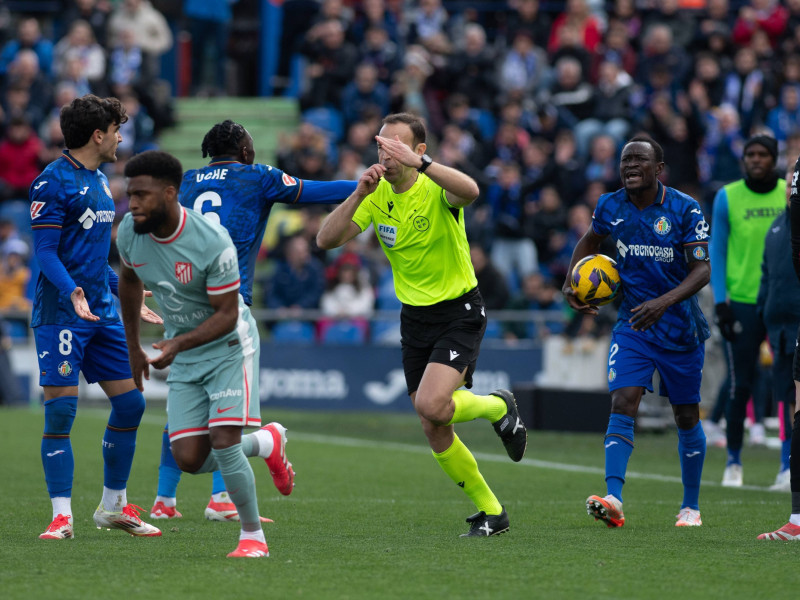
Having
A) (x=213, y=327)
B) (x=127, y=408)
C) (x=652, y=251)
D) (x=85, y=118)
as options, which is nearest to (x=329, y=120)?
(x=652, y=251)

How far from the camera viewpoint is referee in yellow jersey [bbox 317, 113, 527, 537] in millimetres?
7582

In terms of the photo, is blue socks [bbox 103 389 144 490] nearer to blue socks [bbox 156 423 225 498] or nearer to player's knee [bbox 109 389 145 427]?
player's knee [bbox 109 389 145 427]

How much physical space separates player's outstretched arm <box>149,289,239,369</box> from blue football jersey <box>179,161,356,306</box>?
1.64 meters

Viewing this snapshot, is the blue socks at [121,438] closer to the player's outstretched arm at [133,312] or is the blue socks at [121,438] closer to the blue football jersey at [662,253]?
the player's outstretched arm at [133,312]

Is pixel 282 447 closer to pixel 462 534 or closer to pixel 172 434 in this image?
pixel 172 434

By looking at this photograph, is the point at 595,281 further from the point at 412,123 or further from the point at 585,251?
the point at 412,123

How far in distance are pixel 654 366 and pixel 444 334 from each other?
1.43 m

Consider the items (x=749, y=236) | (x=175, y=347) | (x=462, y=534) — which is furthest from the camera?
(x=749, y=236)

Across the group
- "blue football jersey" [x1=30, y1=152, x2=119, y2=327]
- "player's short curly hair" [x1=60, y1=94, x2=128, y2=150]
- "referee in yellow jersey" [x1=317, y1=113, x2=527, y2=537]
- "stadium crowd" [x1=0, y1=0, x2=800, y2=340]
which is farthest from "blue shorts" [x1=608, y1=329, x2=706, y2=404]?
"stadium crowd" [x1=0, y1=0, x2=800, y2=340]

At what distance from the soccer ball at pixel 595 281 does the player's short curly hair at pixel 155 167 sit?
288cm

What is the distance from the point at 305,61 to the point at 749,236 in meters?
16.0

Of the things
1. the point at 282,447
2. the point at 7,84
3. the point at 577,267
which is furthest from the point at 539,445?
the point at 7,84

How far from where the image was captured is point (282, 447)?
718 centimetres

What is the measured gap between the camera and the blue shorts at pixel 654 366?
8.12m
